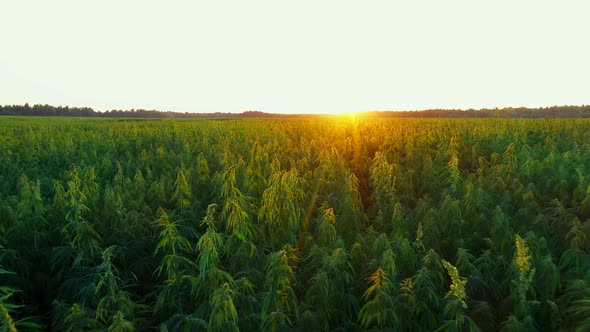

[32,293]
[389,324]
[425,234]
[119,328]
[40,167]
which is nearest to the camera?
[119,328]

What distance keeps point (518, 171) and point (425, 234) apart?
4754 millimetres

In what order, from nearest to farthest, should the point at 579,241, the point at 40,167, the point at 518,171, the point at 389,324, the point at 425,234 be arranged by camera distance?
the point at 389,324 < the point at 579,241 < the point at 425,234 < the point at 518,171 < the point at 40,167

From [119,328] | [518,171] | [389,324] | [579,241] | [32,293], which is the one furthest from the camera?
[518,171]

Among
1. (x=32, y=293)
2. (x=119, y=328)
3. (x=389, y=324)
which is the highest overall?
(x=119, y=328)

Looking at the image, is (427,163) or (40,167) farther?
(40,167)

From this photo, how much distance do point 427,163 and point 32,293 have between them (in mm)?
7948

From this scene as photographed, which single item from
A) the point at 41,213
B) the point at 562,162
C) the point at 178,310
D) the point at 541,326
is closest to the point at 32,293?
the point at 41,213

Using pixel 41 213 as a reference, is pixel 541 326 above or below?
below

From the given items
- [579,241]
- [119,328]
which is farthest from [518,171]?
[119,328]

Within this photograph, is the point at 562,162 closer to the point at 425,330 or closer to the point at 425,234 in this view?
the point at 425,234

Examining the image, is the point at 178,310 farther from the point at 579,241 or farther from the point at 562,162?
the point at 562,162

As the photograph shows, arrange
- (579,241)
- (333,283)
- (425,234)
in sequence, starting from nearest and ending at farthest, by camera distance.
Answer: (333,283) < (579,241) < (425,234)

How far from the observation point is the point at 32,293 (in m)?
4.51

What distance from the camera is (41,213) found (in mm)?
5430
